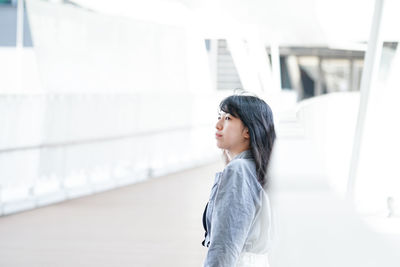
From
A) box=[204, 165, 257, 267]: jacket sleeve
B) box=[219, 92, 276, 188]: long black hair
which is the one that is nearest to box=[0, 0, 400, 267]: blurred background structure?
box=[219, 92, 276, 188]: long black hair

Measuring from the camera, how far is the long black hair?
202 cm

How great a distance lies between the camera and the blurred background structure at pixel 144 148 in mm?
6062

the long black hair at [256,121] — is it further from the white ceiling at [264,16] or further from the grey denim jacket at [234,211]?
the white ceiling at [264,16]

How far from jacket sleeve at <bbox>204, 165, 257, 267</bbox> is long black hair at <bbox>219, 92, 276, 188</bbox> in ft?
0.46

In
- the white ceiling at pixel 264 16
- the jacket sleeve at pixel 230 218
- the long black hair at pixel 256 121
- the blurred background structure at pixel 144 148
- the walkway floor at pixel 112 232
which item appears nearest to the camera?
the jacket sleeve at pixel 230 218

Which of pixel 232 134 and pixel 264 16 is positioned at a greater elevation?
pixel 264 16

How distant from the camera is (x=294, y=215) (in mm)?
7266

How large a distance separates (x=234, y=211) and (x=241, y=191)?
0.06 m

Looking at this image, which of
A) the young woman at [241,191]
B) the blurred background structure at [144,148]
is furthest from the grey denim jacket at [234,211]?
the blurred background structure at [144,148]

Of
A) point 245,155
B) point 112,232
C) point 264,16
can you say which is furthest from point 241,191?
point 264,16

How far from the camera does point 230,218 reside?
1833 mm

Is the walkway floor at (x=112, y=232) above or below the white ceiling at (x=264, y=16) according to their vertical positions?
below

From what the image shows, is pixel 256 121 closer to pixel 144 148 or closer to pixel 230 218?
pixel 230 218

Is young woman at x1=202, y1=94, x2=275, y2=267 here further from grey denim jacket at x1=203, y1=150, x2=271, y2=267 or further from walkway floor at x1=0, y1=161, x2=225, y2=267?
walkway floor at x1=0, y1=161, x2=225, y2=267
